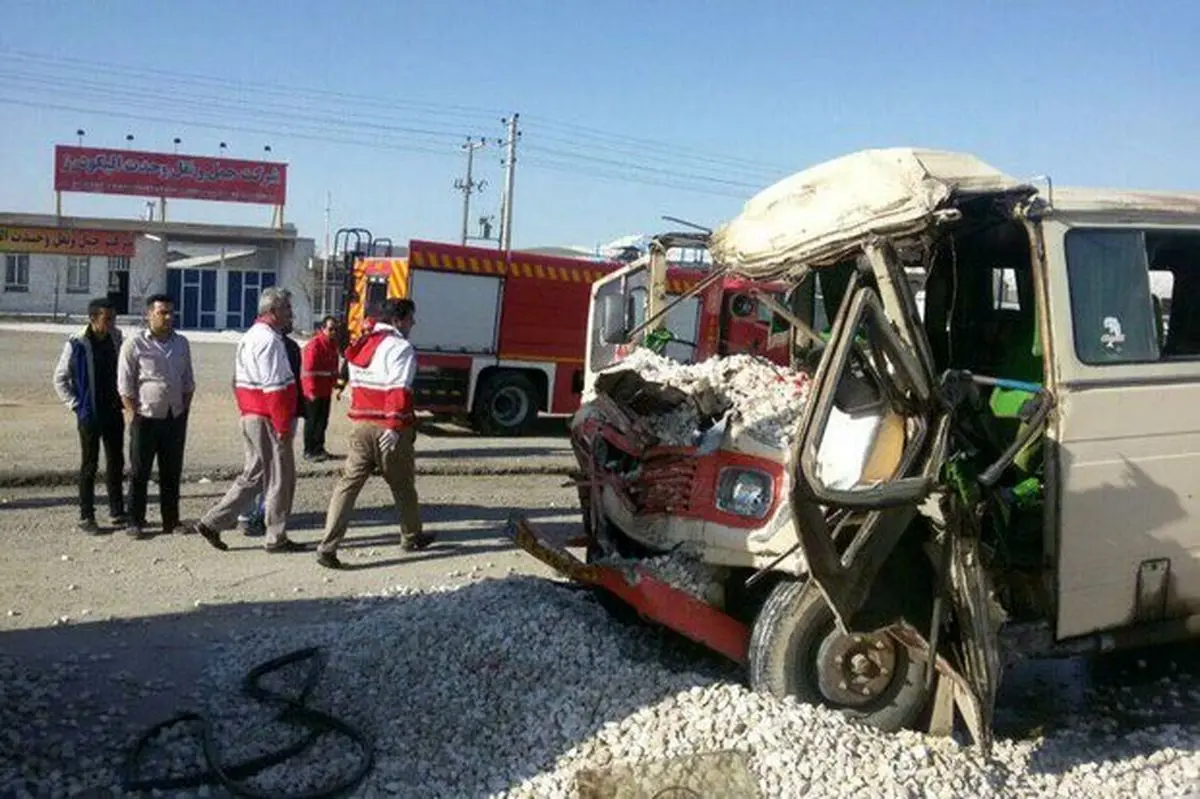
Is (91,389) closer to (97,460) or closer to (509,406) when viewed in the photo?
(97,460)

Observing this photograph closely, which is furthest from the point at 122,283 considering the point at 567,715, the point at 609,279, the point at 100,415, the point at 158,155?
the point at 567,715

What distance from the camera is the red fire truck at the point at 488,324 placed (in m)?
15.3

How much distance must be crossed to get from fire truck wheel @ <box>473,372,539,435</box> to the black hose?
34.3 ft

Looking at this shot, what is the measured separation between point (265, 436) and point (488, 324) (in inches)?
302

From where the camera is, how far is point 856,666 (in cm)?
488

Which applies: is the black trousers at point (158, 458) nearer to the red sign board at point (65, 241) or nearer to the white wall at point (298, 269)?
the white wall at point (298, 269)

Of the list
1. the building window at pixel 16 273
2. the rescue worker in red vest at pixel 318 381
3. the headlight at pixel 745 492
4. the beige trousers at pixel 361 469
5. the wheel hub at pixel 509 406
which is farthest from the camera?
the building window at pixel 16 273

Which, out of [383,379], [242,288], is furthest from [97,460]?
[242,288]

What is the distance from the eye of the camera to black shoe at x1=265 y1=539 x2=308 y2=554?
26.8 ft

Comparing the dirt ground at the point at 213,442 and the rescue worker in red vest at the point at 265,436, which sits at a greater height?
the rescue worker in red vest at the point at 265,436

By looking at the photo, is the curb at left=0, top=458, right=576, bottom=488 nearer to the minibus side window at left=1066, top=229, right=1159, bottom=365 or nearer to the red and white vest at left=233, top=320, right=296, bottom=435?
the red and white vest at left=233, top=320, right=296, bottom=435

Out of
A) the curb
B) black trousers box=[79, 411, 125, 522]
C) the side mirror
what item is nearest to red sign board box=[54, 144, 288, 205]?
the curb

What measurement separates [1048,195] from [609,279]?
3211mm

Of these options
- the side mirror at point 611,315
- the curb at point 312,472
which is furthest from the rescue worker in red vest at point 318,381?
the side mirror at point 611,315
